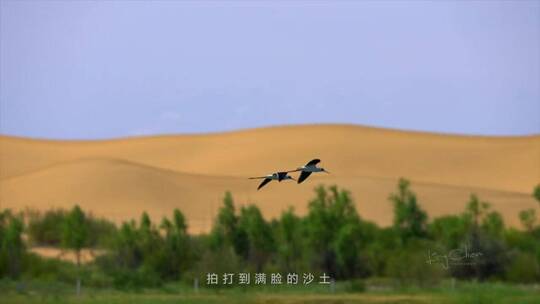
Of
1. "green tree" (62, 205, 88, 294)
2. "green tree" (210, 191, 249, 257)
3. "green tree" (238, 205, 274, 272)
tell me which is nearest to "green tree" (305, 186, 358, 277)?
"green tree" (238, 205, 274, 272)

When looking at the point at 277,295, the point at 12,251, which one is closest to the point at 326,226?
the point at 12,251

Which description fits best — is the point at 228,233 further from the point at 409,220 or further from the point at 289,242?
the point at 409,220

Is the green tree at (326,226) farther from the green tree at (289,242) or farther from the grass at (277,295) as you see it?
the grass at (277,295)

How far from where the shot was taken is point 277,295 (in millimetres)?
43844

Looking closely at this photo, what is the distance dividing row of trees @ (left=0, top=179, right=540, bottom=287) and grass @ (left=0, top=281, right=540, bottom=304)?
3.16 meters

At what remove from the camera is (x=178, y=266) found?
5797 centimetres

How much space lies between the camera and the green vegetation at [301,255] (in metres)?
48.2

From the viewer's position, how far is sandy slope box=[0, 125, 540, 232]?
97375 mm

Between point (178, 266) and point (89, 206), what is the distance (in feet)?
126

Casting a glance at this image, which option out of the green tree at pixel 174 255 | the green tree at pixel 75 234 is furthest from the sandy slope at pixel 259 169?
the green tree at pixel 174 255

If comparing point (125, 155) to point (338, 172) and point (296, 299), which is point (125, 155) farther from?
point (296, 299)

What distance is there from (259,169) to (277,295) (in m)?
75.8

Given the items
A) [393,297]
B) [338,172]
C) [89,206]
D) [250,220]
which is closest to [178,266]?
[250,220]

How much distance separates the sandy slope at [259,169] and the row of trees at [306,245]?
Answer: 78.6 ft
